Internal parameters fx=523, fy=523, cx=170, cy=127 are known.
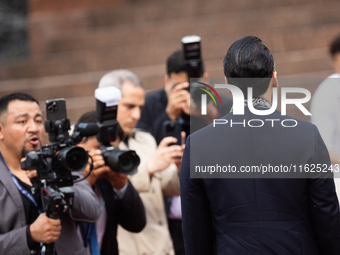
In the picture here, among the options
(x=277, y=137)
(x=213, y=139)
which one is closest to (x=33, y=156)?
(x=213, y=139)

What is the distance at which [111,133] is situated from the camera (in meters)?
3.24

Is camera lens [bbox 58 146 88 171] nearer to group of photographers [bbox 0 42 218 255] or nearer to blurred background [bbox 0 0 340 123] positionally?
group of photographers [bbox 0 42 218 255]

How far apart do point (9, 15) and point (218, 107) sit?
6147 mm

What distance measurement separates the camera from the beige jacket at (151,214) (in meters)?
3.58

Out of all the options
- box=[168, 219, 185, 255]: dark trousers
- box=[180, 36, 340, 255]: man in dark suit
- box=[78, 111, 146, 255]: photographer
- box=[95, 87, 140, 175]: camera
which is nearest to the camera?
box=[180, 36, 340, 255]: man in dark suit

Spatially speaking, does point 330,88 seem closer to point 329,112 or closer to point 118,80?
point 329,112

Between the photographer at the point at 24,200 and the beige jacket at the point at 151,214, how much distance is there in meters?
0.61

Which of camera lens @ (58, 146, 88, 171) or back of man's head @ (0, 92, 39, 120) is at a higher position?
back of man's head @ (0, 92, 39, 120)

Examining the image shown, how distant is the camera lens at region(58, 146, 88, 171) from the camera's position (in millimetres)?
2764

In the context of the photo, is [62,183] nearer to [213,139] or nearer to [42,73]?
[213,139]

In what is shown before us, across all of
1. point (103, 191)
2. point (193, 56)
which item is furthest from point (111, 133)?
point (193, 56)

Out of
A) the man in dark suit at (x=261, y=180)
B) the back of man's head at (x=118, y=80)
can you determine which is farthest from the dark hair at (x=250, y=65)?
the back of man's head at (x=118, y=80)

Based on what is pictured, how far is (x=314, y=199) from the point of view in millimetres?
2115

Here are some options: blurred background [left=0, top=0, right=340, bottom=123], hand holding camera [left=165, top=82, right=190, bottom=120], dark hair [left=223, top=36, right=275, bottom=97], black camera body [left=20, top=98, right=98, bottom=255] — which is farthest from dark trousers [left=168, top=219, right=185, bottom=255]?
blurred background [left=0, top=0, right=340, bottom=123]
